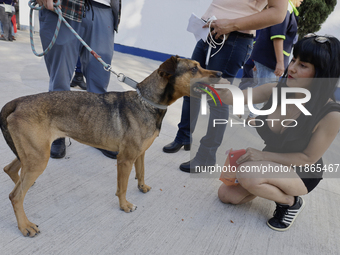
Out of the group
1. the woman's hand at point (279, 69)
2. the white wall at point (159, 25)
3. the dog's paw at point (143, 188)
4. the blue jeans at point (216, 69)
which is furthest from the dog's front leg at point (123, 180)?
the white wall at point (159, 25)

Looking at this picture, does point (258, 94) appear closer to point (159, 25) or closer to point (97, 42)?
point (97, 42)

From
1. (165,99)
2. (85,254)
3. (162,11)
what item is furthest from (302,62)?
(162,11)

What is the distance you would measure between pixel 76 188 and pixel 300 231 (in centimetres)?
218

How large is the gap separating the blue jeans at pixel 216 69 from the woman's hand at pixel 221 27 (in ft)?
0.55

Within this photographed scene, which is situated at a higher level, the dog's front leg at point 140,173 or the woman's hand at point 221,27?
the woman's hand at point 221,27

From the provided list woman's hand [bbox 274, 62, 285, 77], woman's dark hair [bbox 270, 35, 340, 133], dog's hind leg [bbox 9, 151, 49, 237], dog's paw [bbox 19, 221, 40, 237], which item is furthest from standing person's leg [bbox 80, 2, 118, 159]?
woman's hand [bbox 274, 62, 285, 77]

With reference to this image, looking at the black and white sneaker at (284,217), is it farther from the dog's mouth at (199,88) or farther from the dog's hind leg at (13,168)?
the dog's hind leg at (13,168)

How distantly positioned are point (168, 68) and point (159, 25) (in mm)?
10390

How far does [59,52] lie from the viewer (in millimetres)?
2672

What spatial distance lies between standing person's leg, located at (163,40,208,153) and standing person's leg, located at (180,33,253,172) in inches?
7.6

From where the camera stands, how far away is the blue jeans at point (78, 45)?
2.64m

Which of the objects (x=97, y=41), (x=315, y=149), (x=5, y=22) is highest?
(x=97, y=41)

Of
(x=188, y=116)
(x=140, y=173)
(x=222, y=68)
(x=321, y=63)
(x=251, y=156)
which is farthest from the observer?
(x=188, y=116)

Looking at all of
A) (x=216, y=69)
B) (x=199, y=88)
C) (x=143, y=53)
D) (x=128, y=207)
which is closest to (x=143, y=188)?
(x=128, y=207)
